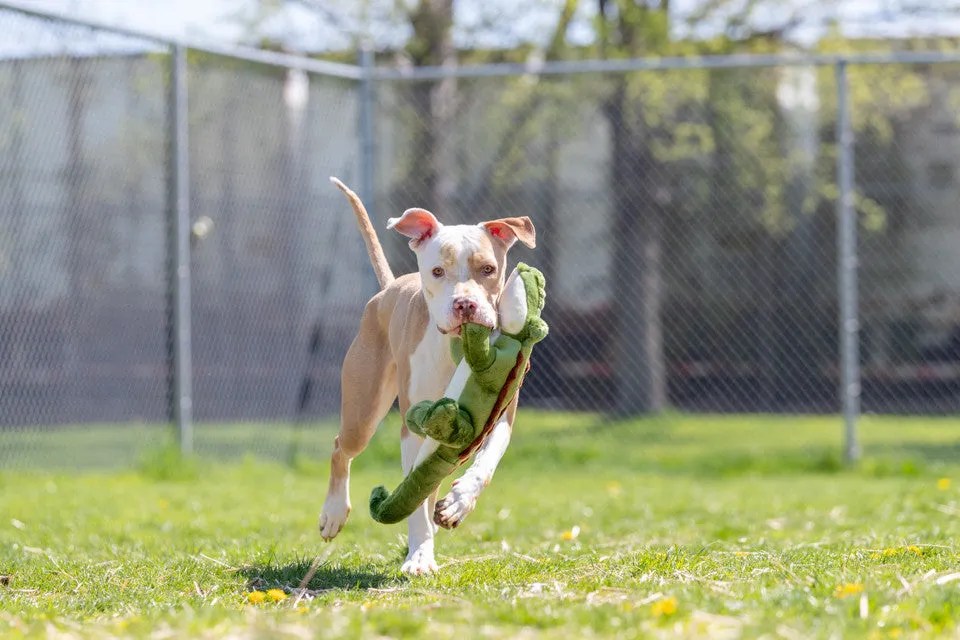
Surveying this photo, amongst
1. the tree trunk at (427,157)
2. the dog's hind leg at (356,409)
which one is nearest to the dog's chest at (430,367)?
the dog's hind leg at (356,409)

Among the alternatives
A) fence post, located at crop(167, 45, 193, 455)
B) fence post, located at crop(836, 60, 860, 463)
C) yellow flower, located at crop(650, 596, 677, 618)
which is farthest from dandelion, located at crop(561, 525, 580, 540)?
fence post, located at crop(836, 60, 860, 463)

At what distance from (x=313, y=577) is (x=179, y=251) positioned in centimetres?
440

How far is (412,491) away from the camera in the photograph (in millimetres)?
3758

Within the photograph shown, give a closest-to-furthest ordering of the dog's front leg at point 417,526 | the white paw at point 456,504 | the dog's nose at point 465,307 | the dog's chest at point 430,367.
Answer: the white paw at point 456,504 < the dog's nose at point 465,307 < the dog's chest at point 430,367 < the dog's front leg at point 417,526

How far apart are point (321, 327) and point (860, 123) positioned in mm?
5455

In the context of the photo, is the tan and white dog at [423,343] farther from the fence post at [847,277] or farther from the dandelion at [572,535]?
the fence post at [847,277]

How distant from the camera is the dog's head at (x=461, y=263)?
3.72 meters

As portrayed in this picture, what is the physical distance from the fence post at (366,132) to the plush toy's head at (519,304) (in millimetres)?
5066

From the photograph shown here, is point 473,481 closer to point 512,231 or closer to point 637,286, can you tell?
point 512,231

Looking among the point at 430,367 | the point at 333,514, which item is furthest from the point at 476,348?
the point at 333,514

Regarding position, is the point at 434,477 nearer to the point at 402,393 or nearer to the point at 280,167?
the point at 402,393

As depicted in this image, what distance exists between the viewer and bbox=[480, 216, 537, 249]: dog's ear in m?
4.15

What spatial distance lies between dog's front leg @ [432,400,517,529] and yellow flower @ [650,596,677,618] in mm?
738

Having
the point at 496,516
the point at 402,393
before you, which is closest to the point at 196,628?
the point at 402,393
